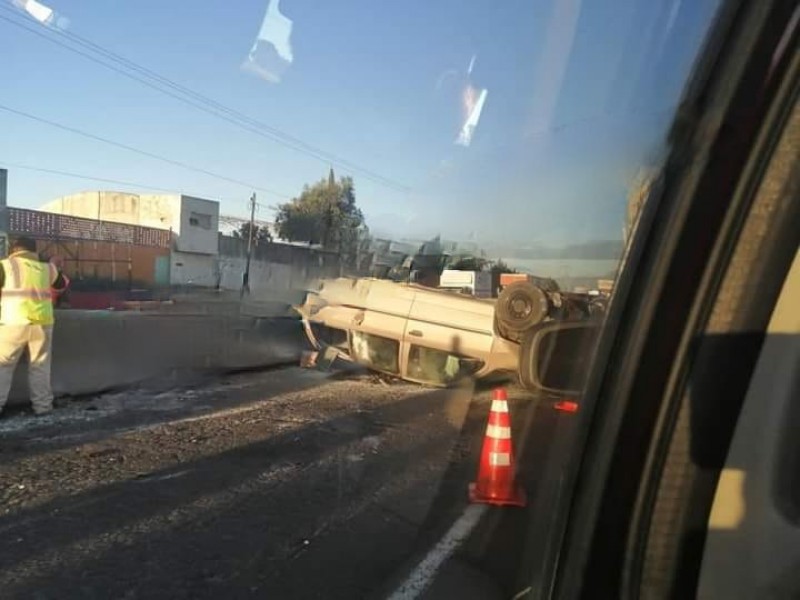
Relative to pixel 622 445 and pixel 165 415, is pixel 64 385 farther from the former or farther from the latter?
pixel 622 445

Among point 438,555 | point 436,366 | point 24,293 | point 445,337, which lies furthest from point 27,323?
point 438,555

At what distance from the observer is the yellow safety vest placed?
24.8 ft

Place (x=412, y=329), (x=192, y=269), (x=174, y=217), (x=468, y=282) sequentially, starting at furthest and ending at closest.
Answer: (x=192, y=269)
(x=174, y=217)
(x=412, y=329)
(x=468, y=282)

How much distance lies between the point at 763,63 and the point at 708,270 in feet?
1.16

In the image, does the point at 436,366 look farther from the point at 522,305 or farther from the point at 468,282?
the point at 522,305

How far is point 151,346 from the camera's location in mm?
10047

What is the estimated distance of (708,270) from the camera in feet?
4.37

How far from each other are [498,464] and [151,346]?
21.3 feet

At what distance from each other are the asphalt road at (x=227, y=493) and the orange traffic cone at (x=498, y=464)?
259 mm

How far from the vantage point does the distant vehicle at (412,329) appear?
18.8ft

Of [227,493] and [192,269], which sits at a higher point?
[192,269]

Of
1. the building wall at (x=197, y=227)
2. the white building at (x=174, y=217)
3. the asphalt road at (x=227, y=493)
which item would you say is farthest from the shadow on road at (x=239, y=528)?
the white building at (x=174, y=217)

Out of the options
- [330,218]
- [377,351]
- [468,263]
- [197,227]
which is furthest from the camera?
[197,227]

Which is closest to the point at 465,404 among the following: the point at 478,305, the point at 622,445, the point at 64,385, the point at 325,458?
the point at 325,458
